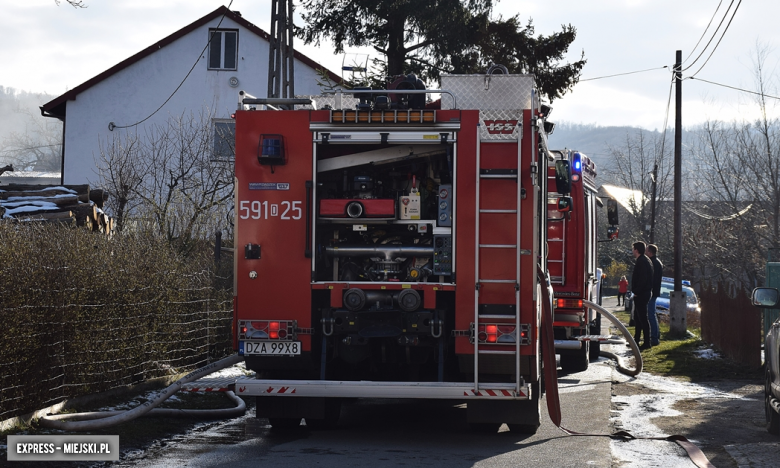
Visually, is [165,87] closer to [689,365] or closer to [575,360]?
[575,360]

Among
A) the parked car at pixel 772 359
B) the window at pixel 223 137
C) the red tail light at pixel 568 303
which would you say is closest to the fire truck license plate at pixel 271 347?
the parked car at pixel 772 359

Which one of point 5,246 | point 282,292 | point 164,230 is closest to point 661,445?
point 282,292

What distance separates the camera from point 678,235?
24500mm

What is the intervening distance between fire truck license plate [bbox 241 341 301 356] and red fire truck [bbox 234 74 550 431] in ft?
0.04

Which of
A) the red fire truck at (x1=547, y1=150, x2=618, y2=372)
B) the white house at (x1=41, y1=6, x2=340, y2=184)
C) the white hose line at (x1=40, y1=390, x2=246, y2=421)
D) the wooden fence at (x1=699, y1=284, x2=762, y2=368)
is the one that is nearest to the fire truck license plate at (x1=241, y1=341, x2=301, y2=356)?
the white hose line at (x1=40, y1=390, x2=246, y2=421)

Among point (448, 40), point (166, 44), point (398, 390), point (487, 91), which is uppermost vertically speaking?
point (166, 44)

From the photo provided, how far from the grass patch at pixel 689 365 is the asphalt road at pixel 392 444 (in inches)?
157

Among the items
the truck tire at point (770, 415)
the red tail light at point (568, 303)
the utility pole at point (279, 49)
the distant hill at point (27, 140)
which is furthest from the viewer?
the distant hill at point (27, 140)

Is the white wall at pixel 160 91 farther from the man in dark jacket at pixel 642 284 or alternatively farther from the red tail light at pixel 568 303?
the red tail light at pixel 568 303

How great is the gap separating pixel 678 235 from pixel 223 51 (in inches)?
738

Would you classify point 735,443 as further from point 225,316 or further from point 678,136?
point 678,136

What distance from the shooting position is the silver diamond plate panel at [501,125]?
323 inches

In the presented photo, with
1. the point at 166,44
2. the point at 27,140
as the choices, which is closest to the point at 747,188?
the point at 166,44

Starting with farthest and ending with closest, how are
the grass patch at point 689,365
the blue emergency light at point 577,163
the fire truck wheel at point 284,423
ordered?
1. the grass patch at point 689,365
2. the blue emergency light at point 577,163
3. the fire truck wheel at point 284,423
